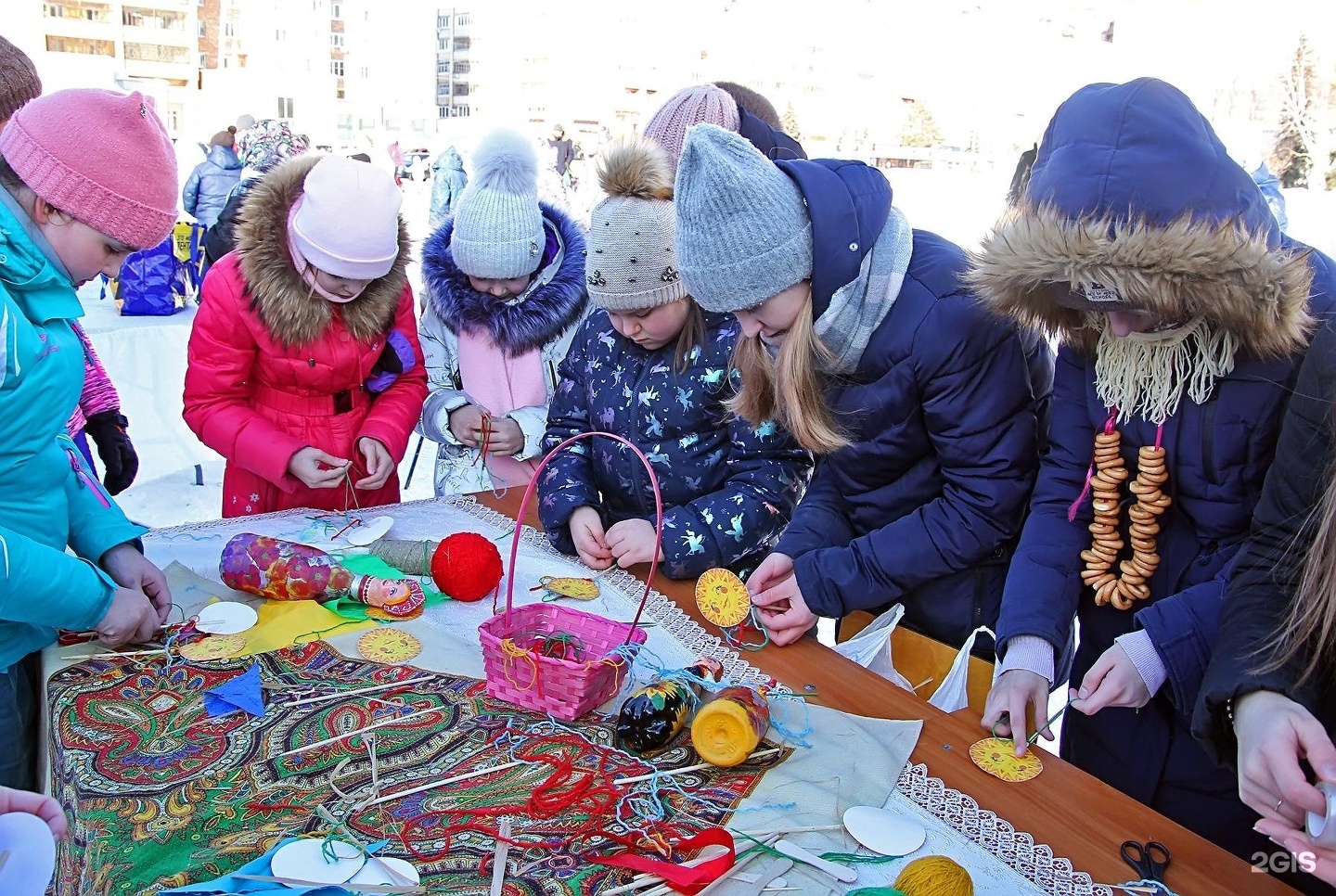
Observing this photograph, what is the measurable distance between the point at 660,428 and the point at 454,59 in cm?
6987

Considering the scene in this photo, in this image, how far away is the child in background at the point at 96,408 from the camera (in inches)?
81.3

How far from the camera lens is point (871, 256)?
4.89 ft

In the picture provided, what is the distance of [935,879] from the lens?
0.90m

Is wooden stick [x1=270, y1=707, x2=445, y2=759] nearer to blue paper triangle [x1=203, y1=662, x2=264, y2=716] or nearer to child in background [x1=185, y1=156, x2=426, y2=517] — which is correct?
blue paper triangle [x1=203, y1=662, x2=264, y2=716]

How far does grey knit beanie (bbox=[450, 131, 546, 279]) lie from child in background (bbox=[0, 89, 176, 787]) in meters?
0.76

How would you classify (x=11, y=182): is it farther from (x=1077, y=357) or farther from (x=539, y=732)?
(x=1077, y=357)

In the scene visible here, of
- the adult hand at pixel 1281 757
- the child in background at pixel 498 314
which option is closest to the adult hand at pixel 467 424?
the child in background at pixel 498 314

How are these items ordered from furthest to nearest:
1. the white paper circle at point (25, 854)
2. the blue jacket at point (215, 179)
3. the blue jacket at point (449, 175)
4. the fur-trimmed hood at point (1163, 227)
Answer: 1. the blue jacket at point (215, 179)
2. the blue jacket at point (449, 175)
3. the fur-trimmed hood at point (1163, 227)
4. the white paper circle at point (25, 854)

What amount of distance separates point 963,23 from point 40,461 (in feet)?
132

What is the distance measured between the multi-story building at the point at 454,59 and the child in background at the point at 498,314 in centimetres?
6596

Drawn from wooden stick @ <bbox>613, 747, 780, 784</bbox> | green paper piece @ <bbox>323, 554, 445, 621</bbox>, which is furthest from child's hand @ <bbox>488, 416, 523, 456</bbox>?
wooden stick @ <bbox>613, 747, 780, 784</bbox>

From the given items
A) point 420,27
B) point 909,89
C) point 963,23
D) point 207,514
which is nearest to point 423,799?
point 207,514

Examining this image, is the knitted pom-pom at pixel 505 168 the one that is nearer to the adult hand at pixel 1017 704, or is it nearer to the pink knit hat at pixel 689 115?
the pink knit hat at pixel 689 115

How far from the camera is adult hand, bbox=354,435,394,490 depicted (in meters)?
2.15
